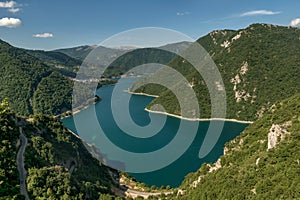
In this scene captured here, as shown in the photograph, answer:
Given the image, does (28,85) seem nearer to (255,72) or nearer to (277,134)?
(255,72)

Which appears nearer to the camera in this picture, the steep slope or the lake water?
the steep slope

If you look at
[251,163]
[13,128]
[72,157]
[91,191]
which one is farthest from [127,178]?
[251,163]

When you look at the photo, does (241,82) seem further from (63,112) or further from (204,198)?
(204,198)

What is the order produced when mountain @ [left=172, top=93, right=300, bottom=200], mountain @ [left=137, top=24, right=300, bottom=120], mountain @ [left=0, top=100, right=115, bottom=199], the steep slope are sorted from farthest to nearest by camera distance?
mountain @ [left=137, top=24, right=300, bottom=120]
mountain @ [left=0, top=100, right=115, bottom=199]
mountain @ [left=172, top=93, right=300, bottom=200]
the steep slope

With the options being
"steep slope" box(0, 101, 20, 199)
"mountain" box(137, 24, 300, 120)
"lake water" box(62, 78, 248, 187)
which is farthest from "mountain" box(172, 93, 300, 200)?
"mountain" box(137, 24, 300, 120)

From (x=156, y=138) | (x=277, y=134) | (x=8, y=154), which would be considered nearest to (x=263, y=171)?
(x=277, y=134)

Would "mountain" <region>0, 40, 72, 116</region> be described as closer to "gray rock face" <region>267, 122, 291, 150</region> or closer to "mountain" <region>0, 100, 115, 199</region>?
"mountain" <region>0, 100, 115, 199</region>

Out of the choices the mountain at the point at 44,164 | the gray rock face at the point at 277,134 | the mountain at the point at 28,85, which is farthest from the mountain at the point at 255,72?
the mountain at the point at 44,164
